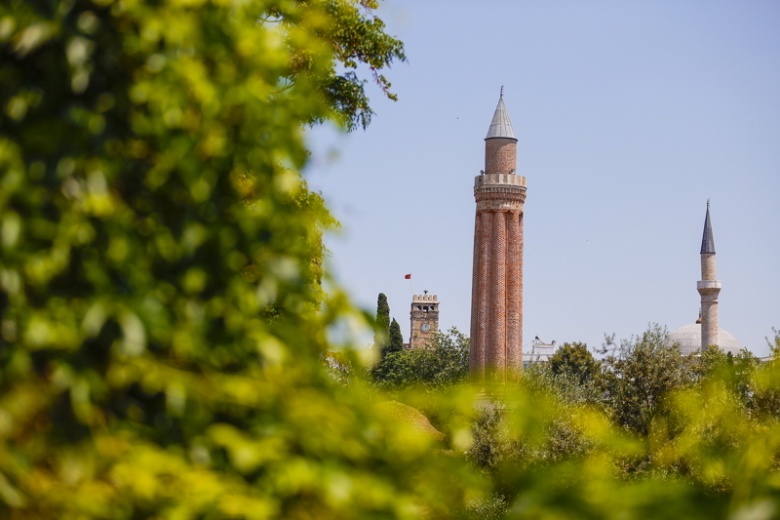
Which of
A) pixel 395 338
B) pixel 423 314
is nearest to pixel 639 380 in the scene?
pixel 395 338

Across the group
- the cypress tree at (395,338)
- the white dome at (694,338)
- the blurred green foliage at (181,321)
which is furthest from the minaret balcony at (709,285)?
the blurred green foliage at (181,321)

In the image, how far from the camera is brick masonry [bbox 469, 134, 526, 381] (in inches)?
2670

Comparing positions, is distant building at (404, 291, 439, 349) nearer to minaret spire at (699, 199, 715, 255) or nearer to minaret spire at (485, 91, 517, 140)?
minaret spire at (699, 199, 715, 255)

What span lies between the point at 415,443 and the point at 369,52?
14.2 meters

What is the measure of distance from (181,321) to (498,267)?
221 ft

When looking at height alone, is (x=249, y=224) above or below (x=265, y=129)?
below

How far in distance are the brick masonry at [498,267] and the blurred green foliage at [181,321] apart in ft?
215

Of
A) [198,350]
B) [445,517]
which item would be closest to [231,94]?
[198,350]

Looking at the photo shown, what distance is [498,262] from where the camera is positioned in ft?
226

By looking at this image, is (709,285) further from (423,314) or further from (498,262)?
(423,314)

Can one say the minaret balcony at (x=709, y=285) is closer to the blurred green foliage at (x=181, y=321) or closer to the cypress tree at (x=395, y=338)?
the cypress tree at (x=395, y=338)

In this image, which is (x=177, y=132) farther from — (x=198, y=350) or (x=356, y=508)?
(x=356, y=508)

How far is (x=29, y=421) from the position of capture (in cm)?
205

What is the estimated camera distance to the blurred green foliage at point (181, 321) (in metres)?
1.92
